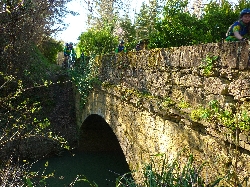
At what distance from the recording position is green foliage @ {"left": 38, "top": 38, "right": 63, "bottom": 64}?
1791 cm

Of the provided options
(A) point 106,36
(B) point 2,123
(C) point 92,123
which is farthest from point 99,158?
(A) point 106,36

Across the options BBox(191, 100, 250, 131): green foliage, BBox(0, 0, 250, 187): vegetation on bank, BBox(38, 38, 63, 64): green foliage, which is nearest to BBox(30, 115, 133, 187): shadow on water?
BBox(0, 0, 250, 187): vegetation on bank

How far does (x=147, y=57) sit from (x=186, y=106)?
1.27m

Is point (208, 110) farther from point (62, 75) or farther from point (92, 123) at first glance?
point (62, 75)

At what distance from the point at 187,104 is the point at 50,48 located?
56.7 feet

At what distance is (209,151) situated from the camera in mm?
2760

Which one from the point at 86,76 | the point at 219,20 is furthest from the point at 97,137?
the point at 219,20

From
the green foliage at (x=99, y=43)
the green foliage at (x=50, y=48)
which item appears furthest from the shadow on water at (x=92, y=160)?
the green foliage at (x=50, y=48)

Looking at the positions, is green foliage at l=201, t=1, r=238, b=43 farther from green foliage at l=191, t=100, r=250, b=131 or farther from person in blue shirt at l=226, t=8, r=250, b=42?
green foliage at l=191, t=100, r=250, b=131

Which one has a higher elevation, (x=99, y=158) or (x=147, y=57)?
(x=147, y=57)

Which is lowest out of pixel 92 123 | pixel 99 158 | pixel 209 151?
pixel 99 158

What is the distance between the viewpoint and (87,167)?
9.86 meters

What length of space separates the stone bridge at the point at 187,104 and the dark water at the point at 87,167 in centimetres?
389

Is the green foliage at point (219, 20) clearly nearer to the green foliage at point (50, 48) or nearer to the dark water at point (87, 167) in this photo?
the dark water at point (87, 167)
